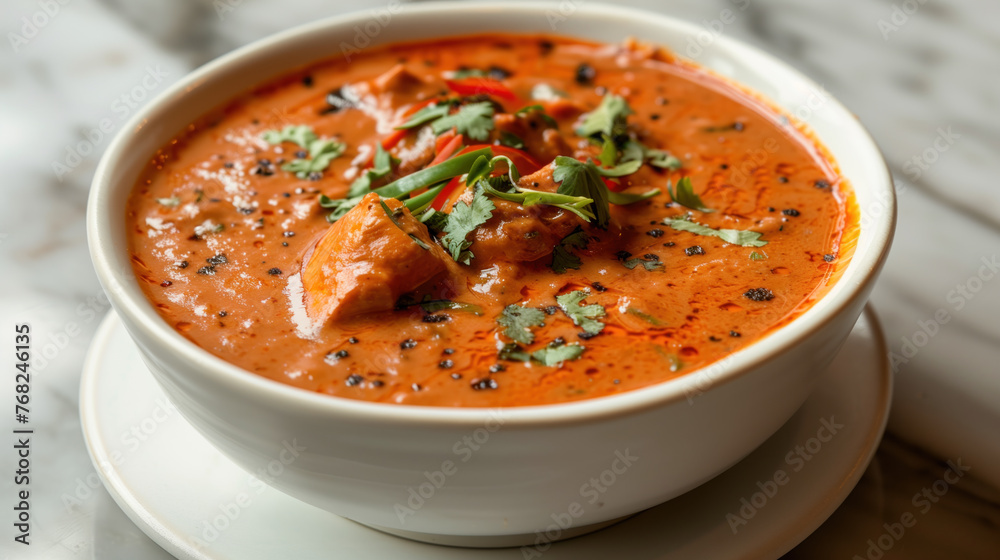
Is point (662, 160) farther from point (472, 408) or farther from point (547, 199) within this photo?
point (472, 408)

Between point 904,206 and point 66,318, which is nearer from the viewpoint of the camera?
point 66,318

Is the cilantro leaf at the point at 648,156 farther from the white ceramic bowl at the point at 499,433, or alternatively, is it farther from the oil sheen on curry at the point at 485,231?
the white ceramic bowl at the point at 499,433

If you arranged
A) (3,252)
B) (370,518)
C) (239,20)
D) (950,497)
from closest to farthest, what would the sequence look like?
(370,518) < (950,497) < (3,252) < (239,20)

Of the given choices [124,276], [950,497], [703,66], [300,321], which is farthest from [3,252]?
[950,497]

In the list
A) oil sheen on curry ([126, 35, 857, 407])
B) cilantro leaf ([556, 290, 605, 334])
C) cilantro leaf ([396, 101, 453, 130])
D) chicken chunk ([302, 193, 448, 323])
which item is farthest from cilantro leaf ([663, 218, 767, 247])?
cilantro leaf ([396, 101, 453, 130])

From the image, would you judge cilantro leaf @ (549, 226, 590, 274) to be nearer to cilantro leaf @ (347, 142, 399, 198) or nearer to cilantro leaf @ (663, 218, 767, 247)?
cilantro leaf @ (663, 218, 767, 247)

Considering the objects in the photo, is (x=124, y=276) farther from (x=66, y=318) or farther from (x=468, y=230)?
(x=66, y=318)
